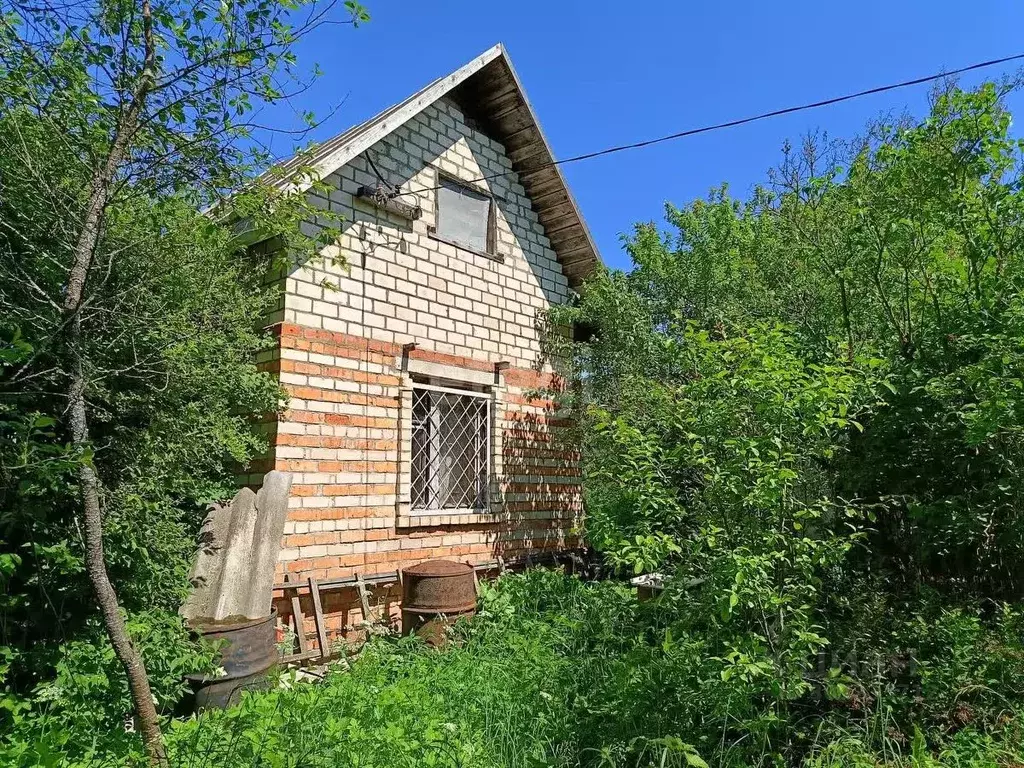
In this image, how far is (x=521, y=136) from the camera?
26.7ft

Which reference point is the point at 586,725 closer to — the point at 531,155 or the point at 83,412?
the point at 83,412

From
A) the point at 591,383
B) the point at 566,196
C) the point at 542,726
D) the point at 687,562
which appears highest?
the point at 566,196

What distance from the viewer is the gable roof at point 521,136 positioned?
289 inches

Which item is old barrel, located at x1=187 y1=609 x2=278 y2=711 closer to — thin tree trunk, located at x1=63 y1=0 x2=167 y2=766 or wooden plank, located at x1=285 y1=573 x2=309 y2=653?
wooden plank, located at x1=285 y1=573 x2=309 y2=653

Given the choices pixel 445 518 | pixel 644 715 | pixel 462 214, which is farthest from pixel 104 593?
pixel 462 214

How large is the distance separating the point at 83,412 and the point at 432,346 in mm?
4191

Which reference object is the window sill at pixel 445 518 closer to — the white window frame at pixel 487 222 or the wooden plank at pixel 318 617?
the wooden plank at pixel 318 617

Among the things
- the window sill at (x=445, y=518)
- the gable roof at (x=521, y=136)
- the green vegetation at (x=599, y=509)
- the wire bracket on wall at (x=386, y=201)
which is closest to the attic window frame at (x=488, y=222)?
the wire bracket on wall at (x=386, y=201)

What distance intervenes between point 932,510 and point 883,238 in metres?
1.96

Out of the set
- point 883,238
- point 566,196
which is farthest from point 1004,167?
point 566,196

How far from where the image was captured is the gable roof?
734 centimetres

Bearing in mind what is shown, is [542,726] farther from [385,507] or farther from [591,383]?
[591,383]

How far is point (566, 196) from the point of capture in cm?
828

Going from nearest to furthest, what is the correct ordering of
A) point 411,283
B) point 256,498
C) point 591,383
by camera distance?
point 256,498 → point 411,283 → point 591,383
